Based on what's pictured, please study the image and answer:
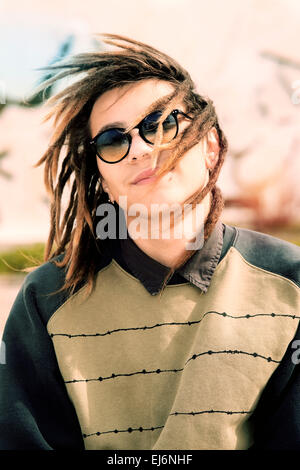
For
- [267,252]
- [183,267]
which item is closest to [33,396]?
[183,267]

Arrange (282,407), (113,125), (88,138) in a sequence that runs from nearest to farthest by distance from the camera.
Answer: (282,407)
(113,125)
(88,138)

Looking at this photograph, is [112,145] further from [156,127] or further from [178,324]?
[178,324]

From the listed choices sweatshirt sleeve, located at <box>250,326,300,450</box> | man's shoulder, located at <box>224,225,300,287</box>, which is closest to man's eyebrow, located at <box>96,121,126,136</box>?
man's shoulder, located at <box>224,225,300,287</box>

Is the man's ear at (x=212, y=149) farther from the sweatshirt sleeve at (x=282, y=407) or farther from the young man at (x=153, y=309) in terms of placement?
the sweatshirt sleeve at (x=282, y=407)

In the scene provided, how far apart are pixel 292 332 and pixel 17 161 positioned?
3956 mm

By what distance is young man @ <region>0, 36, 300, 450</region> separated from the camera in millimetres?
1597

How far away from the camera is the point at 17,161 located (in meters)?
5.06

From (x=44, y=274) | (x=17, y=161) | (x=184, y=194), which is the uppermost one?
(x=184, y=194)

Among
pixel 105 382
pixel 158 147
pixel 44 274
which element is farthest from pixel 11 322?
pixel 158 147

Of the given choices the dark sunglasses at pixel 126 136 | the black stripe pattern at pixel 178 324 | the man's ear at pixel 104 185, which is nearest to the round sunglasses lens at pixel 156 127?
the dark sunglasses at pixel 126 136

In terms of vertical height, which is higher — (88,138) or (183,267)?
(88,138)

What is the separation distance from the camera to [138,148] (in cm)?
162

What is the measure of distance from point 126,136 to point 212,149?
0.34 meters
